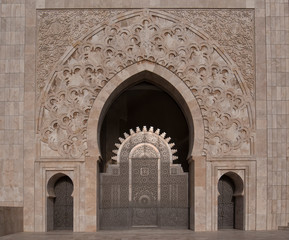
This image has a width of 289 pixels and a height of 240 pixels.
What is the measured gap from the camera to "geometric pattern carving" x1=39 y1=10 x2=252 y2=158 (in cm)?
1284

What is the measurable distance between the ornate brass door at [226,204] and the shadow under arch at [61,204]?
3.40m

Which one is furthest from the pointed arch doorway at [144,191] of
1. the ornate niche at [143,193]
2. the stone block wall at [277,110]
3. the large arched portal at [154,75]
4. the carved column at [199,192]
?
the stone block wall at [277,110]

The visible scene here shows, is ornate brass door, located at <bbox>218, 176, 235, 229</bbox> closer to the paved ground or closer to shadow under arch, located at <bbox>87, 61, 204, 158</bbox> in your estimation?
shadow under arch, located at <bbox>87, 61, 204, 158</bbox>

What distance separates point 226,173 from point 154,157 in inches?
66.6

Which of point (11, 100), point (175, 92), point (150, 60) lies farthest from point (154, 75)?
point (11, 100)

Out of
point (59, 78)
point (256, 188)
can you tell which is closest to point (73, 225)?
point (59, 78)

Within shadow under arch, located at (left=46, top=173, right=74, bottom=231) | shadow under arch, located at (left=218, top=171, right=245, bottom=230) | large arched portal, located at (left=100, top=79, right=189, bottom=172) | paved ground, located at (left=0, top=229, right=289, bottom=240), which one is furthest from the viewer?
large arched portal, located at (left=100, top=79, right=189, bottom=172)

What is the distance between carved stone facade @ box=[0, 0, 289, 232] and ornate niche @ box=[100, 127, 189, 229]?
36 centimetres

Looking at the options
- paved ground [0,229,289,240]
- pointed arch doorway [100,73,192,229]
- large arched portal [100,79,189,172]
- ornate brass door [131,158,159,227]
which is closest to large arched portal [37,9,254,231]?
pointed arch doorway [100,73,192,229]

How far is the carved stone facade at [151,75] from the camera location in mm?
12680

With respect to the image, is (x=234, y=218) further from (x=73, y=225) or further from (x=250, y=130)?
(x=73, y=225)

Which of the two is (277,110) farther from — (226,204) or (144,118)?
(144,118)

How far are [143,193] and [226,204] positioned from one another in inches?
75.7

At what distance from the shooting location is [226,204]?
1344 centimetres
